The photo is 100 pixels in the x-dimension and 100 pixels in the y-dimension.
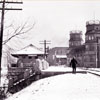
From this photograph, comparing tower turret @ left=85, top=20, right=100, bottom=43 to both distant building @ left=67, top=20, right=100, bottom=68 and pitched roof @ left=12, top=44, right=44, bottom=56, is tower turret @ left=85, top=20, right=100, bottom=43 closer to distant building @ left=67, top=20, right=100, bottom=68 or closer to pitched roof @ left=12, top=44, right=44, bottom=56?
distant building @ left=67, top=20, right=100, bottom=68

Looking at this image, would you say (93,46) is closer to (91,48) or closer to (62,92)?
(91,48)

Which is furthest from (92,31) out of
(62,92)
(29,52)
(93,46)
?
(62,92)

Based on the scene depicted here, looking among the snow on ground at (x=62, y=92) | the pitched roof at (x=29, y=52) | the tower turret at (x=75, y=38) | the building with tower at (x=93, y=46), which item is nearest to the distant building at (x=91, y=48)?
the building with tower at (x=93, y=46)

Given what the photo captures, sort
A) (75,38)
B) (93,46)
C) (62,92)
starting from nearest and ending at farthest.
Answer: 1. (62,92)
2. (93,46)
3. (75,38)

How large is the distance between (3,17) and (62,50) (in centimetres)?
14820

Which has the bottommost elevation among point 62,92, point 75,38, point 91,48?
point 62,92

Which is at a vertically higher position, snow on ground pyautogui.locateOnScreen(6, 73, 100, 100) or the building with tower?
the building with tower

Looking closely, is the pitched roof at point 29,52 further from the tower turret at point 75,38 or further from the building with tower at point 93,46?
the tower turret at point 75,38

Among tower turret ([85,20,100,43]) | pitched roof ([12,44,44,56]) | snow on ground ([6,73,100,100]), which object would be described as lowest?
snow on ground ([6,73,100,100])

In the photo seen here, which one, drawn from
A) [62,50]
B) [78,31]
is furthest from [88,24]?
[62,50]

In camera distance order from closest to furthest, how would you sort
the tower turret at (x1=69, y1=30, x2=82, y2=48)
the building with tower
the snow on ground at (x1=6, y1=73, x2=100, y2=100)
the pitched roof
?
the snow on ground at (x1=6, y1=73, x2=100, y2=100) < the pitched roof < the building with tower < the tower turret at (x1=69, y1=30, x2=82, y2=48)

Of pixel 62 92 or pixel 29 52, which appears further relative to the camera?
pixel 29 52

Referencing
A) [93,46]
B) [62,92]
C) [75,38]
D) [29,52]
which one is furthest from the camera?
[75,38]

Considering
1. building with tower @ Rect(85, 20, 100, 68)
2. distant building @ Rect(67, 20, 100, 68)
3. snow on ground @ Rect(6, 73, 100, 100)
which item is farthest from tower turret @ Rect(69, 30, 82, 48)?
snow on ground @ Rect(6, 73, 100, 100)
